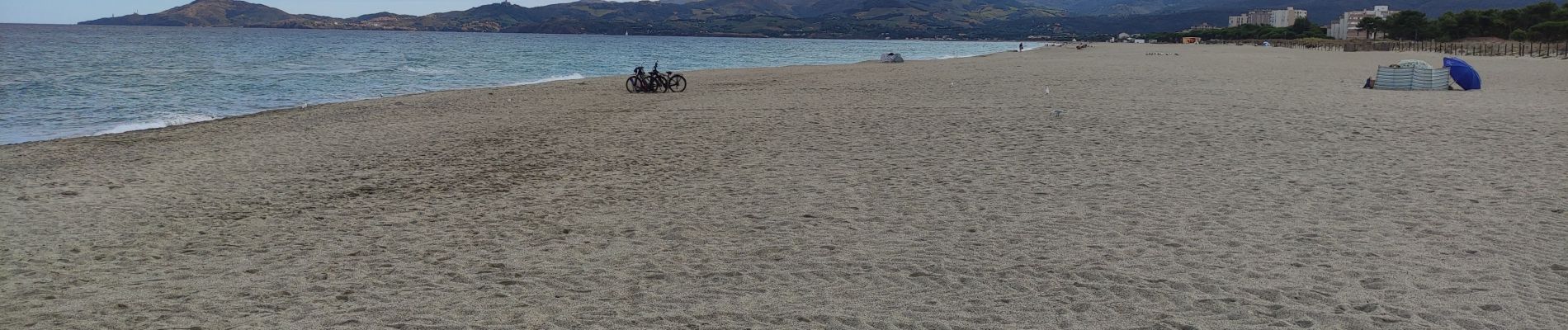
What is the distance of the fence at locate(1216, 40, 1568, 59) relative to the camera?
49.0 metres

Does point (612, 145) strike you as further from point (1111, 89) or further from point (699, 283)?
point (1111, 89)

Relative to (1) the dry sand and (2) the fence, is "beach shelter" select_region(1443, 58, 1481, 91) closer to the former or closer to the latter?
(1) the dry sand

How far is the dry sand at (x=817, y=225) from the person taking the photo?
4832mm

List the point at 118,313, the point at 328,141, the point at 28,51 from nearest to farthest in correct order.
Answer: the point at 118,313, the point at 328,141, the point at 28,51

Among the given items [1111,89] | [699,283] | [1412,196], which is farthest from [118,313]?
[1111,89]

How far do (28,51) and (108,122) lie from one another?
54.9 metres

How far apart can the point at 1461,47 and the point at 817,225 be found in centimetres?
6698

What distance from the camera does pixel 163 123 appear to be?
17469 millimetres

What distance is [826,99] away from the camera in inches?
733

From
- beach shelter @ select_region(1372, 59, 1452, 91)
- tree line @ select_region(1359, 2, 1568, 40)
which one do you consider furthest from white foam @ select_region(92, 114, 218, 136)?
tree line @ select_region(1359, 2, 1568, 40)

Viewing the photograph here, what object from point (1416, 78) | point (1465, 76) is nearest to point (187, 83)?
point (1416, 78)

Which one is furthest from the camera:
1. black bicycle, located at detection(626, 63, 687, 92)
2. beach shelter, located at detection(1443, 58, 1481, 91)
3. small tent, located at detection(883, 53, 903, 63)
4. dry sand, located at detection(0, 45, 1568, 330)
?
small tent, located at detection(883, 53, 903, 63)

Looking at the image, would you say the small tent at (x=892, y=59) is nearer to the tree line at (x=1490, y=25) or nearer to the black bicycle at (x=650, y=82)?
the black bicycle at (x=650, y=82)

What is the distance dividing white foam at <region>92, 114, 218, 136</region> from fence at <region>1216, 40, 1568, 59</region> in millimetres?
45806
